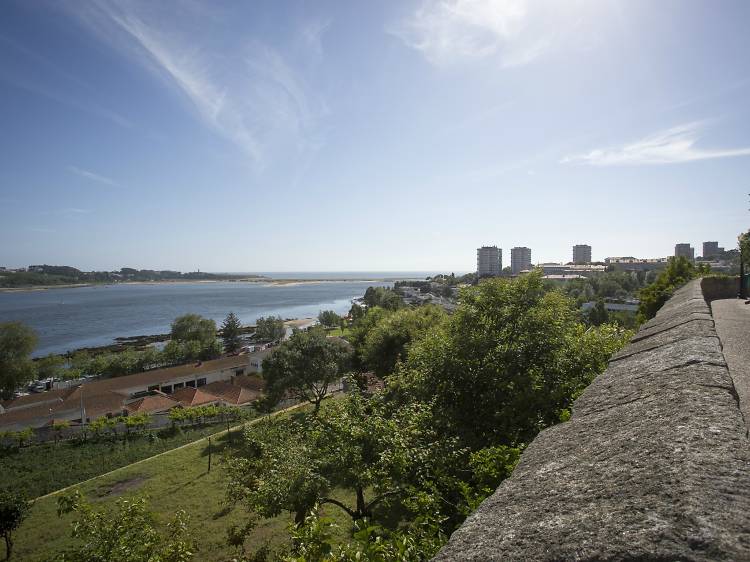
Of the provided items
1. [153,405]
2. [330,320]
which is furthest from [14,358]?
[330,320]

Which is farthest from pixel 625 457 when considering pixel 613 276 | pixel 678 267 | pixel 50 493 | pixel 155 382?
pixel 613 276

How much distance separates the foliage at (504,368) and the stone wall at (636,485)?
3248 millimetres

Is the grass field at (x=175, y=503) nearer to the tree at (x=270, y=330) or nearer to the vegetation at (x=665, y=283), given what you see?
the vegetation at (x=665, y=283)

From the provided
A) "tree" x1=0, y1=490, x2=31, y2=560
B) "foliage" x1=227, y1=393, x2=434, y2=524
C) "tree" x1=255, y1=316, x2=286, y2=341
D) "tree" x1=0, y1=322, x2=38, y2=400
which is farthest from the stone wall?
"tree" x1=255, y1=316, x2=286, y2=341

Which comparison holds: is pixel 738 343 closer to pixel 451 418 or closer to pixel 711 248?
pixel 451 418

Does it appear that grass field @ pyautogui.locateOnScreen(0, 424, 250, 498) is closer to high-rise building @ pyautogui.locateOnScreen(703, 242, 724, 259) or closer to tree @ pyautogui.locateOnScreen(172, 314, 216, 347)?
tree @ pyautogui.locateOnScreen(172, 314, 216, 347)

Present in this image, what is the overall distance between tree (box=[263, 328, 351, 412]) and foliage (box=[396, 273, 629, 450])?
60.7 ft

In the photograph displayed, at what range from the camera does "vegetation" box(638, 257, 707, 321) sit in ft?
58.5

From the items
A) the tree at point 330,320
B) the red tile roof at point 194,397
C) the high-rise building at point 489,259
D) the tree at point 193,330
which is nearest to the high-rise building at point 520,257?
the high-rise building at point 489,259

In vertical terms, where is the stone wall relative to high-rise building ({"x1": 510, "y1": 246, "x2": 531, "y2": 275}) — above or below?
below

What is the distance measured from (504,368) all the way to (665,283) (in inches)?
683

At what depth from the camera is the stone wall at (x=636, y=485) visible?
4.63 feet

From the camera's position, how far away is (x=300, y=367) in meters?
28.2

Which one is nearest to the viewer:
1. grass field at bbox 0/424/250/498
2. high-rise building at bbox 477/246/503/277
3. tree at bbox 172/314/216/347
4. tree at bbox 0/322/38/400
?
grass field at bbox 0/424/250/498
